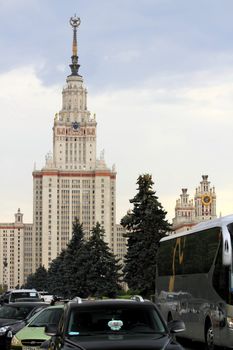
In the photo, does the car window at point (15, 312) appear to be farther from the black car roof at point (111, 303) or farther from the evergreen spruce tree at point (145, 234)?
the evergreen spruce tree at point (145, 234)

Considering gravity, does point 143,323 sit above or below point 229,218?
below

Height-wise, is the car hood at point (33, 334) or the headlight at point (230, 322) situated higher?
the headlight at point (230, 322)

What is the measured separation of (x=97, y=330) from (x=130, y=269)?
50322 mm

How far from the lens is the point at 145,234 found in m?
60.2

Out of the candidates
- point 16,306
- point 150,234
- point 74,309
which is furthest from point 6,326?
point 150,234

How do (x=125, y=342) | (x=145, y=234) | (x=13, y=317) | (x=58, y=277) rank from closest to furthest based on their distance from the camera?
(x=125, y=342) < (x=13, y=317) < (x=145, y=234) < (x=58, y=277)

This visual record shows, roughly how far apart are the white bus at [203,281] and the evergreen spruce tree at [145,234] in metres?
32.5

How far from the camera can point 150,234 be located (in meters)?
60.3

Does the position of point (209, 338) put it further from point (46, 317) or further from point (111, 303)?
point (111, 303)

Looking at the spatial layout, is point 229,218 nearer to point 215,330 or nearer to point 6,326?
point 215,330

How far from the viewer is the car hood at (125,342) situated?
993 cm

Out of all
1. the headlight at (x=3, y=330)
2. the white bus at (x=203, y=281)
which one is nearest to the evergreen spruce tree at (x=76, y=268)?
the white bus at (x=203, y=281)

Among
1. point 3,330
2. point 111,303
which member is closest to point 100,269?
point 3,330

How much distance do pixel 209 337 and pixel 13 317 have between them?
21.2 ft
